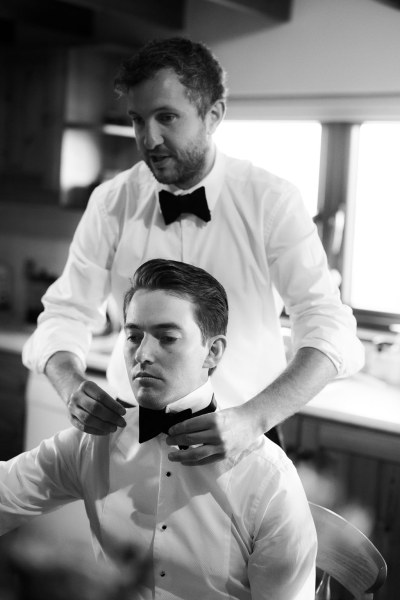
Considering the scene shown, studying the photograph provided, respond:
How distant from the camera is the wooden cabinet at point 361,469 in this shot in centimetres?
266

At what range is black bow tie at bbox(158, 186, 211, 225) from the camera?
1.77m

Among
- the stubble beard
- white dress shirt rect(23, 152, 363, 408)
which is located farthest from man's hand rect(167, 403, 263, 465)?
the stubble beard

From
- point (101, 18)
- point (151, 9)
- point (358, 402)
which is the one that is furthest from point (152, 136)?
point (101, 18)

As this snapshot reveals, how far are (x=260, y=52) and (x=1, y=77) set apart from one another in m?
1.30

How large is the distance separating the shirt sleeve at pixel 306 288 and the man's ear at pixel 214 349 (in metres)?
0.24

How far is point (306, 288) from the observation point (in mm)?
1693

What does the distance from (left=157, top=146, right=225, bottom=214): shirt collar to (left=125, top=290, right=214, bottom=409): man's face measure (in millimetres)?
480

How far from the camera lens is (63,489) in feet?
4.93

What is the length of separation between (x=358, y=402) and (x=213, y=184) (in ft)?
4.18

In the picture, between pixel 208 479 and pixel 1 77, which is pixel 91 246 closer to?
pixel 208 479

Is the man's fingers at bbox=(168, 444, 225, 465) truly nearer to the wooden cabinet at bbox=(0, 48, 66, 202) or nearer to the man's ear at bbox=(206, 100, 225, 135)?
the man's ear at bbox=(206, 100, 225, 135)

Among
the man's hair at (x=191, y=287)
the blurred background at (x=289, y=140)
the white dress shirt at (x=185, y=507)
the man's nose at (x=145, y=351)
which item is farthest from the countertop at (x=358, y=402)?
the man's nose at (x=145, y=351)

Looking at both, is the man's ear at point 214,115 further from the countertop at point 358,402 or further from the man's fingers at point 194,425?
the countertop at point 358,402

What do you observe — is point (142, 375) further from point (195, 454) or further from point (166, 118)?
point (166, 118)
